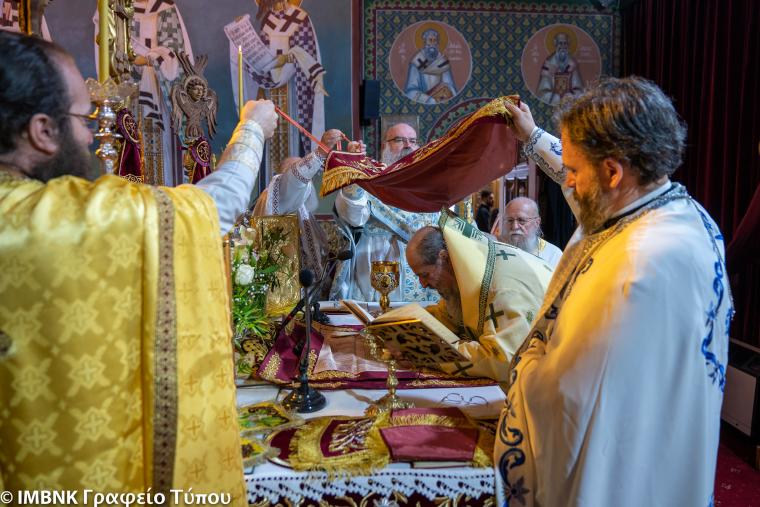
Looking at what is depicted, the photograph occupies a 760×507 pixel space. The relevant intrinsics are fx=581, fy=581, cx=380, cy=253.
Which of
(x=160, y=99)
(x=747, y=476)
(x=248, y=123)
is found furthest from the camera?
(x=160, y=99)

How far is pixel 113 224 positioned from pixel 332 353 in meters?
1.53

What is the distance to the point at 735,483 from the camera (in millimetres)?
3314

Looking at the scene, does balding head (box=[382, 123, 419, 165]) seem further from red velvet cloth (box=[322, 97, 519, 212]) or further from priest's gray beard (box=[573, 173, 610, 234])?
priest's gray beard (box=[573, 173, 610, 234])

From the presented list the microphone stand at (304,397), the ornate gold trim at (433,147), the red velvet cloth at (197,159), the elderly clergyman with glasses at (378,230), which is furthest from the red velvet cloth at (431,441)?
the elderly clergyman with glasses at (378,230)

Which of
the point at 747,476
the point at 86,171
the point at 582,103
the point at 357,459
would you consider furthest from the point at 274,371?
the point at 747,476

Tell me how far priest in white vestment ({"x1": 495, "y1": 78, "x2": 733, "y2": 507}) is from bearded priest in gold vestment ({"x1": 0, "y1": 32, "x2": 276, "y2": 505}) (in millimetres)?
779

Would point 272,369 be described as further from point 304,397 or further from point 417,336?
point 417,336

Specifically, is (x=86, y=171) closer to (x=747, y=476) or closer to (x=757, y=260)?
(x=747, y=476)

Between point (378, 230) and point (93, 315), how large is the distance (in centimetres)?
425

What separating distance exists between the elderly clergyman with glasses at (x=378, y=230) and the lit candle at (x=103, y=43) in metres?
3.08

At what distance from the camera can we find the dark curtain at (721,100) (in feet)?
17.0

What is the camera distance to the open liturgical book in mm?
1812

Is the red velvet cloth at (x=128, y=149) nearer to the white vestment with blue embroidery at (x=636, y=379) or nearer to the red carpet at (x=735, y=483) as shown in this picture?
the white vestment with blue embroidery at (x=636, y=379)

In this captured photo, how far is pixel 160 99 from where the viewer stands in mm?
7465
